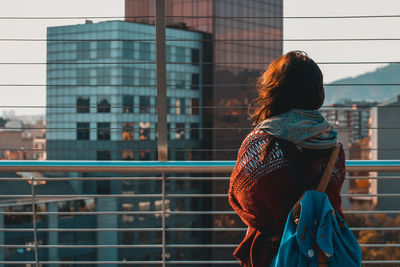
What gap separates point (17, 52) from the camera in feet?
9.36

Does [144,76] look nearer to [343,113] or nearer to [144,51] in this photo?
[144,51]

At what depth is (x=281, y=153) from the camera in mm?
1066

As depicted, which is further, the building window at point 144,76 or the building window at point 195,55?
the building window at point 144,76

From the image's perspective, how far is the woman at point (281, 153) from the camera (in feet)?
3.49

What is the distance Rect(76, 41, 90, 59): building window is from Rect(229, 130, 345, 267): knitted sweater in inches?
1278

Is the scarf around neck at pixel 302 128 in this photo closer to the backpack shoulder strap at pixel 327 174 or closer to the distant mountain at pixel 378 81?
the backpack shoulder strap at pixel 327 174

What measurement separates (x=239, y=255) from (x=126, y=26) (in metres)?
31.7

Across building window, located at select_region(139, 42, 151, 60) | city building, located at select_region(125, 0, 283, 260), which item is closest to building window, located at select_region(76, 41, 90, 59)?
→ building window, located at select_region(139, 42, 151, 60)

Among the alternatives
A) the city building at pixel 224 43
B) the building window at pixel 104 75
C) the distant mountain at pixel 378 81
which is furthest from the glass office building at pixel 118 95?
→ the distant mountain at pixel 378 81

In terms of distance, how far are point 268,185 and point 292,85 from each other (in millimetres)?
281

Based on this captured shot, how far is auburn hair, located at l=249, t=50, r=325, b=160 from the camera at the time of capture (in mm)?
1100

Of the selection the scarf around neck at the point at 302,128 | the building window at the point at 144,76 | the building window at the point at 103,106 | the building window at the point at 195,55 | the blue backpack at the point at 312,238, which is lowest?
the blue backpack at the point at 312,238

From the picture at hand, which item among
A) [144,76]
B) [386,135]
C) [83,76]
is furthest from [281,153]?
[83,76]

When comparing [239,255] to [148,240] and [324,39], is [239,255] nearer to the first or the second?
[324,39]
